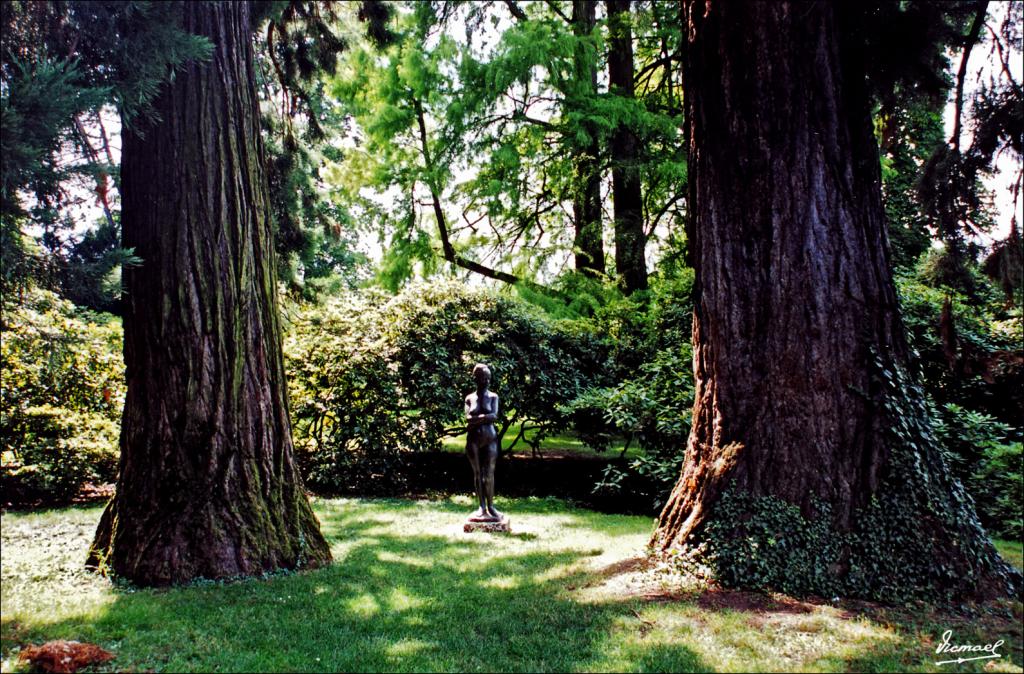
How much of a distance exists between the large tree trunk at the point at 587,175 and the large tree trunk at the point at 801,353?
877cm

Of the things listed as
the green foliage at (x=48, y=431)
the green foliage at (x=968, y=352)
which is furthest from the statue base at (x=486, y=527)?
the green foliage at (x=968, y=352)

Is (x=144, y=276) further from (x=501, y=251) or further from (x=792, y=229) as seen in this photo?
(x=501, y=251)

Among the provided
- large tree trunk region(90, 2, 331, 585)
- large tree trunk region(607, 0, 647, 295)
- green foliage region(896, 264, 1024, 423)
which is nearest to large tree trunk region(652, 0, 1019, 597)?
large tree trunk region(90, 2, 331, 585)

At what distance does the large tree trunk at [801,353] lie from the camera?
4797 mm

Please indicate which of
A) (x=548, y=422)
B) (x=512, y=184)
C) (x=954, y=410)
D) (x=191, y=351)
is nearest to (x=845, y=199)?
(x=954, y=410)

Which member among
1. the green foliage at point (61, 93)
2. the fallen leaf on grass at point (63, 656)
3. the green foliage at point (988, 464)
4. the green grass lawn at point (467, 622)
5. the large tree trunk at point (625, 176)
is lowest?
the green grass lawn at point (467, 622)

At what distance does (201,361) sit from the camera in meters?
5.46

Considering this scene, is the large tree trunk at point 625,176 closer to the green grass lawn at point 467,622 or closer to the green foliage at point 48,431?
the green grass lawn at point 467,622

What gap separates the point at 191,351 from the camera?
5.44m

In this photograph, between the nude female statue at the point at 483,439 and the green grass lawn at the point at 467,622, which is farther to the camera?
the nude female statue at the point at 483,439

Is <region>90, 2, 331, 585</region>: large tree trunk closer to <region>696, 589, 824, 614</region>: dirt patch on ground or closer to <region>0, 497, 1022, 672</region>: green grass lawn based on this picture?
<region>0, 497, 1022, 672</region>: green grass lawn

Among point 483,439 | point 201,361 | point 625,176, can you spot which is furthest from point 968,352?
point 201,361

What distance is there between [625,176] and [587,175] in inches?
36.1

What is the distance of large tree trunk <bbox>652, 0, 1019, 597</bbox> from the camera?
15.7 feet
